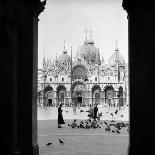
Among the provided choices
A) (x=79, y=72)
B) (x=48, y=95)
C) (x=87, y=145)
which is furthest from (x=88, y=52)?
(x=87, y=145)

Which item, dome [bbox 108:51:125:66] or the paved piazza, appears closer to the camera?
the paved piazza

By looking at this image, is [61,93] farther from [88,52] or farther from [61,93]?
[88,52]

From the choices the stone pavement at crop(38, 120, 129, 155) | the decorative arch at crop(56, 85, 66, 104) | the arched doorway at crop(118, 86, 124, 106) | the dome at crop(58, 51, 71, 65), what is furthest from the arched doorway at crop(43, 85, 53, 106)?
the stone pavement at crop(38, 120, 129, 155)

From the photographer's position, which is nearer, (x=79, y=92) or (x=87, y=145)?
(x=87, y=145)

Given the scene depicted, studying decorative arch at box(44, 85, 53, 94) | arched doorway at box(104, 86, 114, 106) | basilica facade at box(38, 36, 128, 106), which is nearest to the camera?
basilica facade at box(38, 36, 128, 106)

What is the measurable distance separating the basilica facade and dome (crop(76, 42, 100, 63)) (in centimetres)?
273

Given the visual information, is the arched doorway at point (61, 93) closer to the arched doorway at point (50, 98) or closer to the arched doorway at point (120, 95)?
the arched doorway at point (50, 98)

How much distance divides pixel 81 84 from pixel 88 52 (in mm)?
9180

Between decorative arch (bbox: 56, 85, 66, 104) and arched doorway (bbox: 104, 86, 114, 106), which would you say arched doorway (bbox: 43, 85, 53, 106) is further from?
→ arched doorway (bbox: 104, 86, 114, 106)

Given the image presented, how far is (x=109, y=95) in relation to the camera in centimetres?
5572

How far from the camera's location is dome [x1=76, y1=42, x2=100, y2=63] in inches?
2452

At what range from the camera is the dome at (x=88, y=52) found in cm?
6228
